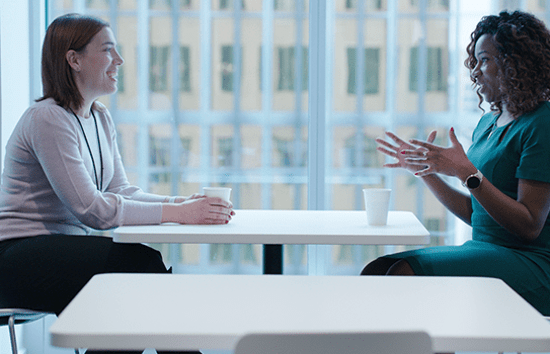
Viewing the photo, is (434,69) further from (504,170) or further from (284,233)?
(284,233)

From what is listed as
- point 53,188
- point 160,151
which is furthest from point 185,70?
point 53,188

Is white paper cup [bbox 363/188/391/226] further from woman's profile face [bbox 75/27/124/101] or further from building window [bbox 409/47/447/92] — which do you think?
building window [bbox 409/47/447/92]

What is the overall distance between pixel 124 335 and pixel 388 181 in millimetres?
2091

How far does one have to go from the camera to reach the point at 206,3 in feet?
8.68

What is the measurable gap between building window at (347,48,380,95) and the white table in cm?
105

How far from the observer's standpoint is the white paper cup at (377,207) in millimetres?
1620

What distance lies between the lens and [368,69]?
8.70ft

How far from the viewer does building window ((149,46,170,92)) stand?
8.75ft

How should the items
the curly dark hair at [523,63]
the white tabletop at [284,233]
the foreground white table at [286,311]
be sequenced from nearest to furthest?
the foreground white table at [286,311] < the white tabletop at [284,233] < the curly dark hair at [523,63]

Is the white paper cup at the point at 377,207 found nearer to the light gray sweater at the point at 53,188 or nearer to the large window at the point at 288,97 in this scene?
the light gray sweater at the point at 53,188

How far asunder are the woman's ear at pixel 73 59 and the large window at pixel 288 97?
0.79m

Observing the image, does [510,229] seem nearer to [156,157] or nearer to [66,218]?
[66,218]

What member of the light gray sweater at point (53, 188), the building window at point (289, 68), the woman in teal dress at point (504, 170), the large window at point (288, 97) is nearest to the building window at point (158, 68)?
the large window at point (288, 97)

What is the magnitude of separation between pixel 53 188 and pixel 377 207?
1.02 meters
